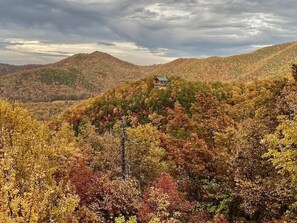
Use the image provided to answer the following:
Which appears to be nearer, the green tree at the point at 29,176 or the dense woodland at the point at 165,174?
the green tree at the point at 29,176

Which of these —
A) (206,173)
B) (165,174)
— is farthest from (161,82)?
(165,174)

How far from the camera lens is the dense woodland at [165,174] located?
1673cm

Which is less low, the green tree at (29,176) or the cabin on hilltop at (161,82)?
the cabin on hilltop at (161,82)

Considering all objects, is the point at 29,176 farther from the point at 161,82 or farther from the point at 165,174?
the point at 161,82

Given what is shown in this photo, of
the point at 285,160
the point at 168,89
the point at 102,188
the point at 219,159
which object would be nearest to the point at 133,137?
the point at 219,159

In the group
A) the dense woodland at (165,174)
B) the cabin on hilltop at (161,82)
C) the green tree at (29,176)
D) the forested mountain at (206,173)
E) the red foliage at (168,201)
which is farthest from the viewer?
the cabin on hilltop at (161,82)

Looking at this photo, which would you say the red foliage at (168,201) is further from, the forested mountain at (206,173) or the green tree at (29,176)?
the green tree at (29,176)

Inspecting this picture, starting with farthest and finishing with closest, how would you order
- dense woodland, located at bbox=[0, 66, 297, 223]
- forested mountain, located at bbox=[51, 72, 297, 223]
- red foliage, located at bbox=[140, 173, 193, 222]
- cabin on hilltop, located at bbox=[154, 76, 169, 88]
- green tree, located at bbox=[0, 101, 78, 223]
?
cabin on hilltop, located at bbox=[154, 76, 169, 88]
red foliage, located at bbox=[140, 173, 193, 222]
forested mountain, located at bbox=[51, 72, 297, 223]
dense woodland, located at bbox=[0, 66, 297, 223]
green tree, located at bbox=[0, 101, 78, 223]

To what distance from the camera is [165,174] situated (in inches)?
1313

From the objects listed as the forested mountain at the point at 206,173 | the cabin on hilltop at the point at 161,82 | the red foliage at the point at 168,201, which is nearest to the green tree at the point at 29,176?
the forested mountain at the point at 206,173

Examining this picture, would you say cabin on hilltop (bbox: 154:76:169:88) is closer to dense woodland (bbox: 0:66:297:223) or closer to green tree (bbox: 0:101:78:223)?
dense woodland (bbox: 0:66:297:223)

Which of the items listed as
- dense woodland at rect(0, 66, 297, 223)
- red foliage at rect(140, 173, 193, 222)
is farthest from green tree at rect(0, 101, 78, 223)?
red foliage at rect(140, 173, 193, 222)

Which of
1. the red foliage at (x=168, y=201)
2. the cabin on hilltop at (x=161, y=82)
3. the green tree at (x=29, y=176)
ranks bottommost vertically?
the red foliage at (x=168, y=201)

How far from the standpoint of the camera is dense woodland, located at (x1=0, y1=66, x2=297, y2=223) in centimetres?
1673
